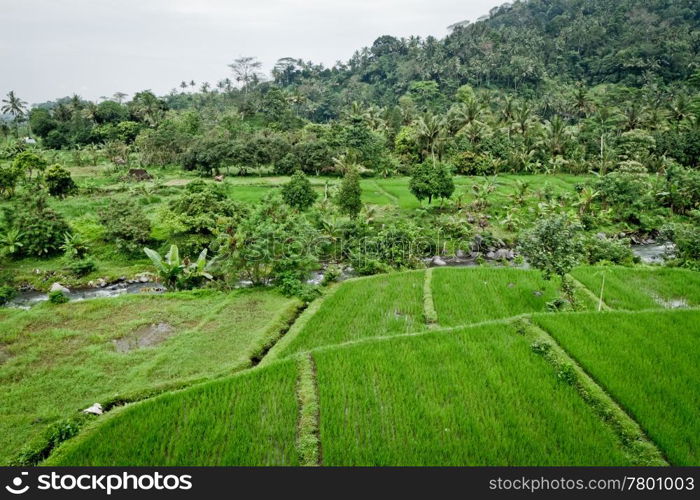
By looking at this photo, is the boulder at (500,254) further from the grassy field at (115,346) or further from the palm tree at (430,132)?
the palm tree at (430,132)

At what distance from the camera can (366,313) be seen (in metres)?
11.5

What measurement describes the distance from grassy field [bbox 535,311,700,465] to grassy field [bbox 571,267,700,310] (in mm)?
2139

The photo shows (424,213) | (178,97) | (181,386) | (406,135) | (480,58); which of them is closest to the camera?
(181,386)

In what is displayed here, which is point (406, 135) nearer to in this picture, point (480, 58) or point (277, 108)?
point (277, 108)

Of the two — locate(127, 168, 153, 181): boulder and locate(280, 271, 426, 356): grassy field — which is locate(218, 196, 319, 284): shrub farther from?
locate(127, 168, 153, 181): boulder

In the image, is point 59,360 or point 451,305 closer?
point 59,360

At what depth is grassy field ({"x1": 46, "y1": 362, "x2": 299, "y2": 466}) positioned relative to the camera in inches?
229

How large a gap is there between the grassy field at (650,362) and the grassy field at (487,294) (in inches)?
82.5

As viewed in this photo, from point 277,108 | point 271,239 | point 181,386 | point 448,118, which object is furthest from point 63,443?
point 277,108

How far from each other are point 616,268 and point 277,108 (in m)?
46.1

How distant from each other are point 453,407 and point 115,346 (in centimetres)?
775

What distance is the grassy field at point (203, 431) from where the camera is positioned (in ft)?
19.1

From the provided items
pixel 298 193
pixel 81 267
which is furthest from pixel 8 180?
pixel 298 193

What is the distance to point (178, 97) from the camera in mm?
79375
